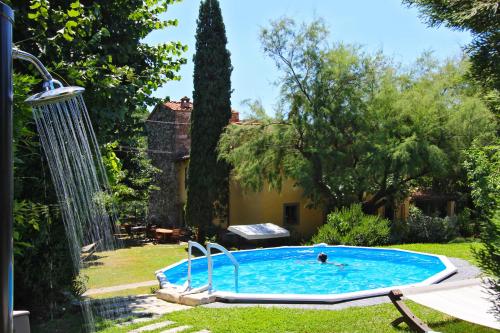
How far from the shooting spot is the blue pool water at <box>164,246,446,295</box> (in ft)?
40.7

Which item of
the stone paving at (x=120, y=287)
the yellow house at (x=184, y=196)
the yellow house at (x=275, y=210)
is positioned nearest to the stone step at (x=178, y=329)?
the stone paving at (x=120, y=287)

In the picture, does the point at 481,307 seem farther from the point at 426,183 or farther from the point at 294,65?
the point at 426,183

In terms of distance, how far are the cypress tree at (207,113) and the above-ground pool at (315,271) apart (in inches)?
171

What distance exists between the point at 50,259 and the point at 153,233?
1478 centimetres

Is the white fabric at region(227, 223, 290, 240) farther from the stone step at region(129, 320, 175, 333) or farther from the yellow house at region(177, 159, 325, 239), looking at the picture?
the stone step at region(129, 320, 175, 333)

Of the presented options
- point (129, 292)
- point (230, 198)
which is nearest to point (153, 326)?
point (129, 292)

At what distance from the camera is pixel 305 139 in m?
18.8

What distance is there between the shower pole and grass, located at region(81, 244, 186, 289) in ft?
33.7

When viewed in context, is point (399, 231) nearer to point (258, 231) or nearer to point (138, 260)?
point (258, 231)

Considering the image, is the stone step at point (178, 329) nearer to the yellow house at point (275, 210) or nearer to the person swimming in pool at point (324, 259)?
the person swimming in pool at point (324, 259)

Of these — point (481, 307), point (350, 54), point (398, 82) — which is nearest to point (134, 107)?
point (481, 307)

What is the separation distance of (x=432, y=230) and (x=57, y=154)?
17235 mm

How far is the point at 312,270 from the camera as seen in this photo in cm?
1430

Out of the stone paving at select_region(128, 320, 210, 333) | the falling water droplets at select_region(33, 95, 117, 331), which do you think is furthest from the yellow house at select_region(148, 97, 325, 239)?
the stone paving at select_region(128, 320, 210, 333)
